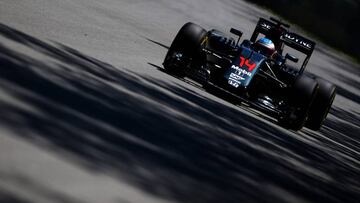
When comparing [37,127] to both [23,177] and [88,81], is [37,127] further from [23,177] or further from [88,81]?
[88,81]

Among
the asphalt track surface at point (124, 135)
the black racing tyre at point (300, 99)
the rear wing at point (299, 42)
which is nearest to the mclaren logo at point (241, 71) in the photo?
the asphalt track surface at point (124, 135)

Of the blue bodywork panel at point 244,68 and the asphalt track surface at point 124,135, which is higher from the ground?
the blue bodywork panel at point 244,68

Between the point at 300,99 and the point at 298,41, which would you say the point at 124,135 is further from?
the point at 298,41

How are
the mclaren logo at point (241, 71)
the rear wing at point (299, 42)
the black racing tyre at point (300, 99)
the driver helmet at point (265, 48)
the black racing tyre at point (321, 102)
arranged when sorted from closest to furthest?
the black racing tyre at point (300, 99) → the mclaren logo at point (241, 71) → the black racing tyre at point (321, 102) → the driver helmet at point (265, 48) → the rear wing at point (299, 42)

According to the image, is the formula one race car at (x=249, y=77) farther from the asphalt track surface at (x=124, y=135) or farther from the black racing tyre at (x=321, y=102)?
the asphalt track surface at (x=124, y=135)

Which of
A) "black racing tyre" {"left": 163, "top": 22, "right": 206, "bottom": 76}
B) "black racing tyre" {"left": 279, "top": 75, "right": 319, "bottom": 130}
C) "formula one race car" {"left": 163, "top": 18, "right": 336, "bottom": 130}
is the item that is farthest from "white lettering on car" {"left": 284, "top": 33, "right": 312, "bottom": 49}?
"black racing tyre" {"left": 163, "top": 22, "right": 206, "bottom": 76}

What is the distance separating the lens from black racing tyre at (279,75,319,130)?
11570mm

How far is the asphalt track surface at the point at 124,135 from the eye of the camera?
5051mm

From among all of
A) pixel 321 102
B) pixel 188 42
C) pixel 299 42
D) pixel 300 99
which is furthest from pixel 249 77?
pixel 299 42

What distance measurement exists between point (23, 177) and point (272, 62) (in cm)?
864

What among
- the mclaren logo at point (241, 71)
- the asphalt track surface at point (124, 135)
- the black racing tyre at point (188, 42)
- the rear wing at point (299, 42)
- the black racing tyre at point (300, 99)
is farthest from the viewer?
the rear wing at point (299, 42)

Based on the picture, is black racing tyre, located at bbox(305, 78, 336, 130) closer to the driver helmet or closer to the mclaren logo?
the driver helmet

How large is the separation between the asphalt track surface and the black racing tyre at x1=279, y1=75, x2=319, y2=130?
0.22m

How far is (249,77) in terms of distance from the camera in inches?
461
